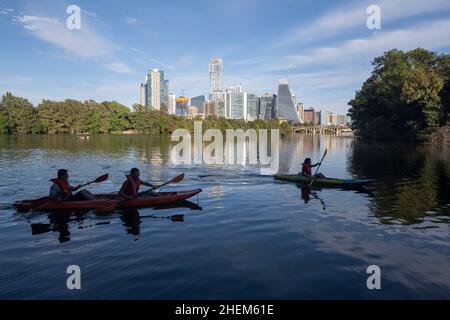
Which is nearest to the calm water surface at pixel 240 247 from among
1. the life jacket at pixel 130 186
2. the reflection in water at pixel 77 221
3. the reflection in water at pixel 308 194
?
the reflection in water at pixel 77 221

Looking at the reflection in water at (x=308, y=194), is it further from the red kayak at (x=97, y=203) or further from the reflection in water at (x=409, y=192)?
the red kayak at (x=97, y=203)

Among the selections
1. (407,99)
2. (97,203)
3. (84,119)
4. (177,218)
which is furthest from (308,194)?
(84,119)

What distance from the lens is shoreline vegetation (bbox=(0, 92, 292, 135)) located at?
104m

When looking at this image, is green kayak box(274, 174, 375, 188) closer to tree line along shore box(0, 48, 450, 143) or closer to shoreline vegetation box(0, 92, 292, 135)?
tree line along shore box(0, 48, 450, 143)

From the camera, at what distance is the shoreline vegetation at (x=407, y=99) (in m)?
66.6

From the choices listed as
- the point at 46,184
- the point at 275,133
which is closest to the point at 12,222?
the point at 46,184

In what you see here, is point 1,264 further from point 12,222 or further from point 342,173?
point 342,173

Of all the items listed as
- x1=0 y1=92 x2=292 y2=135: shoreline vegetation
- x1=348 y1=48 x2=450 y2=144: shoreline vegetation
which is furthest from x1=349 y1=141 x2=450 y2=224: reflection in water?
x1=0 y1=92 x2=292 y2=135: shoreline vegetation

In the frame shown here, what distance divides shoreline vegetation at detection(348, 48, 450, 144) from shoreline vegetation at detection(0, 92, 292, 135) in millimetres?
53928

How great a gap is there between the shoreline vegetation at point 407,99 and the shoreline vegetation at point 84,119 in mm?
53928

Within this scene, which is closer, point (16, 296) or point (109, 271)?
point (16, 296)

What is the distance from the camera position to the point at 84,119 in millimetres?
112750
